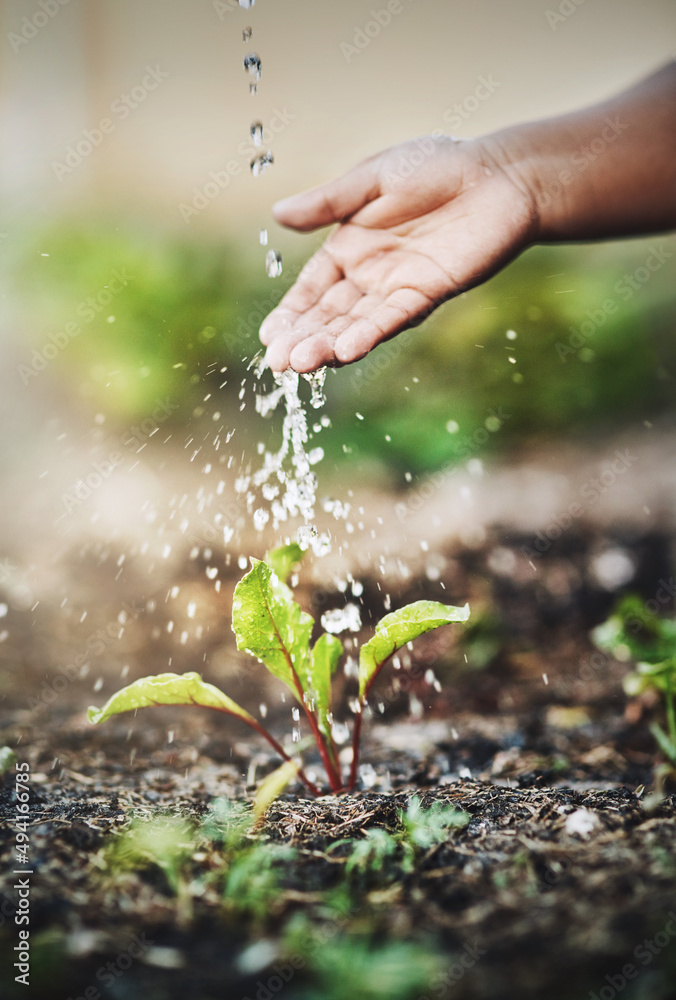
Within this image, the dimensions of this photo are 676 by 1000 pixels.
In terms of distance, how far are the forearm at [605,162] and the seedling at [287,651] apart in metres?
1.24

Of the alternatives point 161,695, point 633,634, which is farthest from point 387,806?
point 633,634

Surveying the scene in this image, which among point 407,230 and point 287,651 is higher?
point 407,230

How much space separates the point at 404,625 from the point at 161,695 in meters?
0.53

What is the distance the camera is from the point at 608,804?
1.42 meters

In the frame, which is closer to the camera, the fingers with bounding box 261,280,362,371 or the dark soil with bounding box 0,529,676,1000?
the dark soil with bounding box 0,529,676,1000

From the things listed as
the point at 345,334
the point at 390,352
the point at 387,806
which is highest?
the point at 345,334

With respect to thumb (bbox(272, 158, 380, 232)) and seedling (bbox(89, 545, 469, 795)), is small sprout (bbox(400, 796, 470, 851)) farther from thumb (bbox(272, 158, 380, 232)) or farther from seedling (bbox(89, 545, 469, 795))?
thumb (bbox(272, 158, 380, 232))

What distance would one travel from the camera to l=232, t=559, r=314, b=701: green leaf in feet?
4.40

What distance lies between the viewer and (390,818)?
1380 mm

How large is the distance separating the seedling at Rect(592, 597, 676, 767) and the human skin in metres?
1.00

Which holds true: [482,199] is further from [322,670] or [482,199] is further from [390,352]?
[390,352]

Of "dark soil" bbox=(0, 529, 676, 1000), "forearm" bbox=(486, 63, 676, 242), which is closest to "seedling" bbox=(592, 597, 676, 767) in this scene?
"dark soil" bbox=(0, 529, 676, 1000)

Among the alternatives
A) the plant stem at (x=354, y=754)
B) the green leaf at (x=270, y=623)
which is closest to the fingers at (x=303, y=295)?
the green leaf at (x=270, y=623)

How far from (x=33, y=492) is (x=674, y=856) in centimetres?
307
